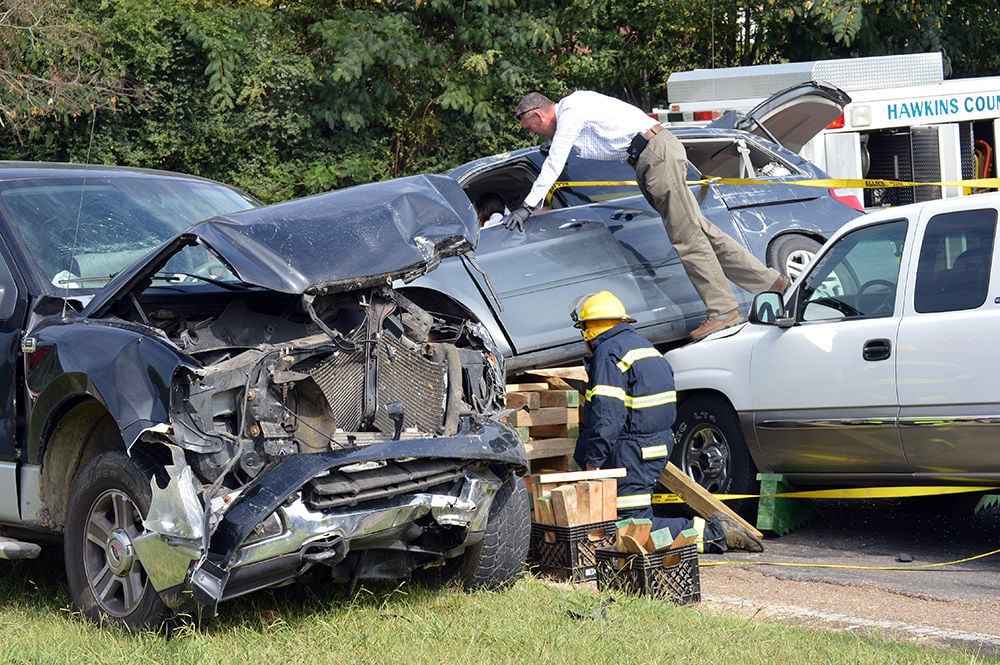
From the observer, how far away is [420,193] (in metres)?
5.59

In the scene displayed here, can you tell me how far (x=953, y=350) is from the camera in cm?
653

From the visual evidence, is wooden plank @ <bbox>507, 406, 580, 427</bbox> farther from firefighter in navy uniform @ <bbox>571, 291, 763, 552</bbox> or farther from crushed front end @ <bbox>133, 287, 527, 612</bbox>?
crushed front end @ <bbox>133, 287, 527, 612</bbox>

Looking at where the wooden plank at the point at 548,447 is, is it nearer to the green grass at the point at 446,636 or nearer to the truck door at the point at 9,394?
the green grass at the point at 446,636

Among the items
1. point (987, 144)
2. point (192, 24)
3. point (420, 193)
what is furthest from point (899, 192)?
point (192, 24)

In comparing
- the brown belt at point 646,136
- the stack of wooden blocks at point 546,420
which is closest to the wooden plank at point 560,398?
the stack of wooden blocks at point 546,420

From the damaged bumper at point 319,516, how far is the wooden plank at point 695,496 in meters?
2.20

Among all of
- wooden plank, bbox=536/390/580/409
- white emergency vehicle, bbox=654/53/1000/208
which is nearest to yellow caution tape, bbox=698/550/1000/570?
wooden plank, bbox=536/390/580/409

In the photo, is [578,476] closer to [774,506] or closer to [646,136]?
[774,506]

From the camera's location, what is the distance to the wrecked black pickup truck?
4.70m

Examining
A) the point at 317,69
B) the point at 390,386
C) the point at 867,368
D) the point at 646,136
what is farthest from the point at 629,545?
the point at 317,69

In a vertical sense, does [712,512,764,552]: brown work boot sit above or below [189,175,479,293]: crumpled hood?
below

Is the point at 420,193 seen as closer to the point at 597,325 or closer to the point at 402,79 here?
the point at 597,325

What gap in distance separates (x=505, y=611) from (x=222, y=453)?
1443 mm

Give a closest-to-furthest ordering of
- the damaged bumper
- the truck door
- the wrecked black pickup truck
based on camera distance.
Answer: the damaged bumper → the wrecked black pickup truck → the truck door
